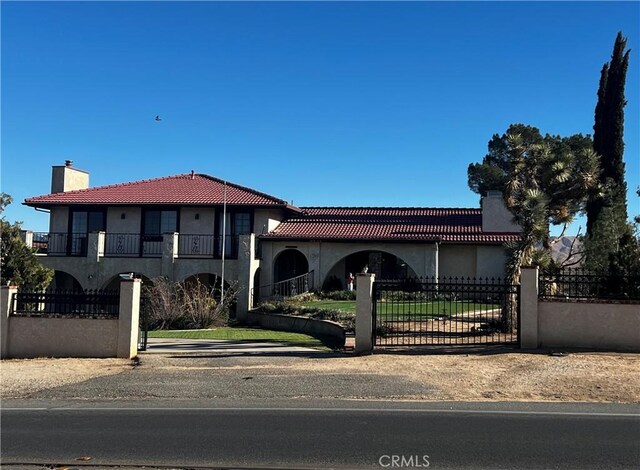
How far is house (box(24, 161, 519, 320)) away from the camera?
27266 millimetres

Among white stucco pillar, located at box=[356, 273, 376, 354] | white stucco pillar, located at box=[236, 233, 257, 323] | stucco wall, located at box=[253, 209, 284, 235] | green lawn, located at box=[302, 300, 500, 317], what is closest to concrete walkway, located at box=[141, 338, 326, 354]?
white stucco pillar, located at box=[356, 273, 376, 354]

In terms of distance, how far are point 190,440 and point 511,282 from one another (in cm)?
1239

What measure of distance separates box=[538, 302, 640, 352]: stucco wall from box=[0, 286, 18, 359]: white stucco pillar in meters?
13.4

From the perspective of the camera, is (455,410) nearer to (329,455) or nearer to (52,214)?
(329,455)

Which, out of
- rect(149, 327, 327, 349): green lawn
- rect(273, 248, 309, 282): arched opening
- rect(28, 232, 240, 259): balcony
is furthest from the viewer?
rect(273, 248, 309, 282): arched opening

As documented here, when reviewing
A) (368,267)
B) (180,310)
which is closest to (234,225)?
(368,267)

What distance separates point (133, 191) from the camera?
3131 cm

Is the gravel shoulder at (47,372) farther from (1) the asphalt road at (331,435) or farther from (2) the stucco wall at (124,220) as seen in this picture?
(2) the stucco wall at (124,220)

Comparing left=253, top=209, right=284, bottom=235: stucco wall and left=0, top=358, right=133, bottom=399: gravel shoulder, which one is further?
left=253, top=209, right=284, bottom=235: stucco wall

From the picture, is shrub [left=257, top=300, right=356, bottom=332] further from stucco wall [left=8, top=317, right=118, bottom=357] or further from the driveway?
stucco wall [left=8, top=317, right=118, bottom=357]

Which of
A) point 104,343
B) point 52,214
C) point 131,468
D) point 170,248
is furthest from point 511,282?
point 52,214

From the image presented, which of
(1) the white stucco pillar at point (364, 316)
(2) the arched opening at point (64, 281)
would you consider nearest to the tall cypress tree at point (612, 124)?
(1) the white stucco pillar at point (364, 316)

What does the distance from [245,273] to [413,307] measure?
26.0 feet

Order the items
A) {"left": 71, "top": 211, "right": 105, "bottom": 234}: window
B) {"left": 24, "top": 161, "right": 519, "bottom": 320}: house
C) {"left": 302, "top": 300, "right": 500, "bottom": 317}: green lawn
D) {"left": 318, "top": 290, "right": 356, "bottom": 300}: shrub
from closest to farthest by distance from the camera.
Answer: {"left": 302, "top": 300, "right": 500, "bottom": 317}: green lawn, {"left": 318, "top": 290, "right": 356, "bottom": 300}: shrub, {"left": 24, "top": 161, "right": 519, "bottom": 320}: house, {"left": 71, "top": 211, "right": 105, "bottom": 234}: window
